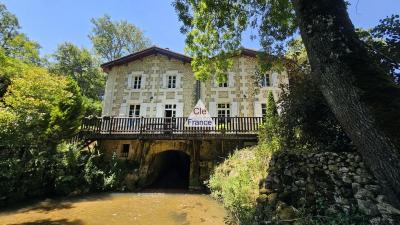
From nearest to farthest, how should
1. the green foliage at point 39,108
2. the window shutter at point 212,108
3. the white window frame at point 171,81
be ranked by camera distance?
the green foliage at point 39,108 → the window shutter at point 212,108 → the white window frame at point 171,81

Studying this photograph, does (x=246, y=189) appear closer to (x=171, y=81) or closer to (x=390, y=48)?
(x=390, y=48)

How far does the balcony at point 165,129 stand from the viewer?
1240 cm

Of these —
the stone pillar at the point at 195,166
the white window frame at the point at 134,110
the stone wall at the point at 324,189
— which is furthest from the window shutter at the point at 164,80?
the stone wall at the point at 324,189

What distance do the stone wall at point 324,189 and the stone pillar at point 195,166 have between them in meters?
7.45

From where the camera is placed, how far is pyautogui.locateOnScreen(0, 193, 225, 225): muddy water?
268 inches

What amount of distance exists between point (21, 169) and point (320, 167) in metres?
9.51

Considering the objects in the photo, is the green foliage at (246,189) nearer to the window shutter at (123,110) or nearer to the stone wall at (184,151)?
the stone wall at (184,151)

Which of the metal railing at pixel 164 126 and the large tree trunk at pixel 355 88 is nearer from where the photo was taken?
the large tree trunk at pixel 355 88

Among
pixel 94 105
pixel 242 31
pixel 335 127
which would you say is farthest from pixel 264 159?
pixel 94 105

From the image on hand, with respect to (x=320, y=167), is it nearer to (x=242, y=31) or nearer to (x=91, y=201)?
(x=242, y=31)

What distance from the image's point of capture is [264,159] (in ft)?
24.2

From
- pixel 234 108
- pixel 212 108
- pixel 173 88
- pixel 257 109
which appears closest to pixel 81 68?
pixel 173 88

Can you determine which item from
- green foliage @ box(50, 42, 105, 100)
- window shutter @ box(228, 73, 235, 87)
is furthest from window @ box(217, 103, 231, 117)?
green foliage @ box(50, 42, 105, 100)

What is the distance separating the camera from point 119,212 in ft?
25.7
